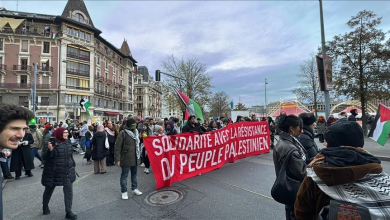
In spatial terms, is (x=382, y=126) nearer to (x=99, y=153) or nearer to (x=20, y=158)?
(x=99, y=153)

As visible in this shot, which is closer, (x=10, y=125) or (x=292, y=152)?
(x=10, y=125)

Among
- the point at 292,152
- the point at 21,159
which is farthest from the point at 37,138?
the point at 292,152

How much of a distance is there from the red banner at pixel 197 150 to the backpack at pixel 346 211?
13.8ft

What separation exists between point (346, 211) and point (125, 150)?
14.5 ft

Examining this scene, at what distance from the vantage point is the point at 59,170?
3814mm

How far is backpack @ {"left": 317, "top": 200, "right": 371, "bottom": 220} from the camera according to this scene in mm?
1188

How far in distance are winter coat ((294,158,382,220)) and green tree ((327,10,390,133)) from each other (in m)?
16.8

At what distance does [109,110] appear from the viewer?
175ft

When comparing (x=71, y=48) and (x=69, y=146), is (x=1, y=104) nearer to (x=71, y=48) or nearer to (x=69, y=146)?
(x=69, y=146)

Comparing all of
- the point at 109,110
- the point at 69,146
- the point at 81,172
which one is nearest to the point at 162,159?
the point at 69,146

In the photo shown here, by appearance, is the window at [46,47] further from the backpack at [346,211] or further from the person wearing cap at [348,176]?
the backpack at [346,211]

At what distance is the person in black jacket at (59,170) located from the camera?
12.4ft

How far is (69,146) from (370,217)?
459 centimetres

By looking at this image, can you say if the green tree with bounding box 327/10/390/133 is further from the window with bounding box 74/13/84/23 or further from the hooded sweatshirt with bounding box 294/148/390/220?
the window with bounding box 74/13/84/23
